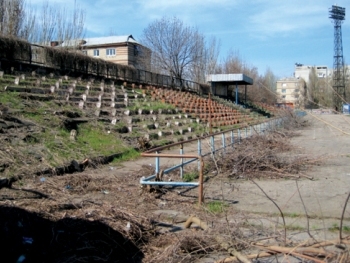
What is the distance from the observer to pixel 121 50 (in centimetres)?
5684

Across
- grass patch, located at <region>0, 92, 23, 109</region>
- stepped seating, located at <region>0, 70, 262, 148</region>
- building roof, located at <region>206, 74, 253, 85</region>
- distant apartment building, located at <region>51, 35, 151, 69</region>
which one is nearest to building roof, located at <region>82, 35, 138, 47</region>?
distant apartment building, located at <region>51, 35, 151, 69</region>

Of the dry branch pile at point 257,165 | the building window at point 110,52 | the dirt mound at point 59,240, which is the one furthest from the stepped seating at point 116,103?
the building window at point 110,52

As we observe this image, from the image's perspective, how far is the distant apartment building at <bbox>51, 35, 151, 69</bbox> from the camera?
5141cm

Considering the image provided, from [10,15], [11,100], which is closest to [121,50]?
[10,15]

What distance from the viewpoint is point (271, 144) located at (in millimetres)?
15867

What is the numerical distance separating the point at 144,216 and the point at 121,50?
52.3 meters

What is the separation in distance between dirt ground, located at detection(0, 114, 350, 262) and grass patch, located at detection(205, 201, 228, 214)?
122mm

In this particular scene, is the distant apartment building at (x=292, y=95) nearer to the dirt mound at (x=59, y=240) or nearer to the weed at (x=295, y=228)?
the weed at (x=295, y=228)

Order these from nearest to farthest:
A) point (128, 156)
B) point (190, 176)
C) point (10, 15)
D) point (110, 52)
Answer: point (190, 176), point (128, 156), point (10, 15), point (110, 52)

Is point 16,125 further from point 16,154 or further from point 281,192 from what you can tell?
point 281,192

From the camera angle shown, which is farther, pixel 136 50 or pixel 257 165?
pixel 136 50

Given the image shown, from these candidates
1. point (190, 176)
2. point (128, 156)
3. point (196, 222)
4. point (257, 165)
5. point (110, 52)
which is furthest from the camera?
point (110, 52)

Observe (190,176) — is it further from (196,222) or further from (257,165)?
(196,222)

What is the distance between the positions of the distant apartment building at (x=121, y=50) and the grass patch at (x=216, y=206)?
4320 cm
